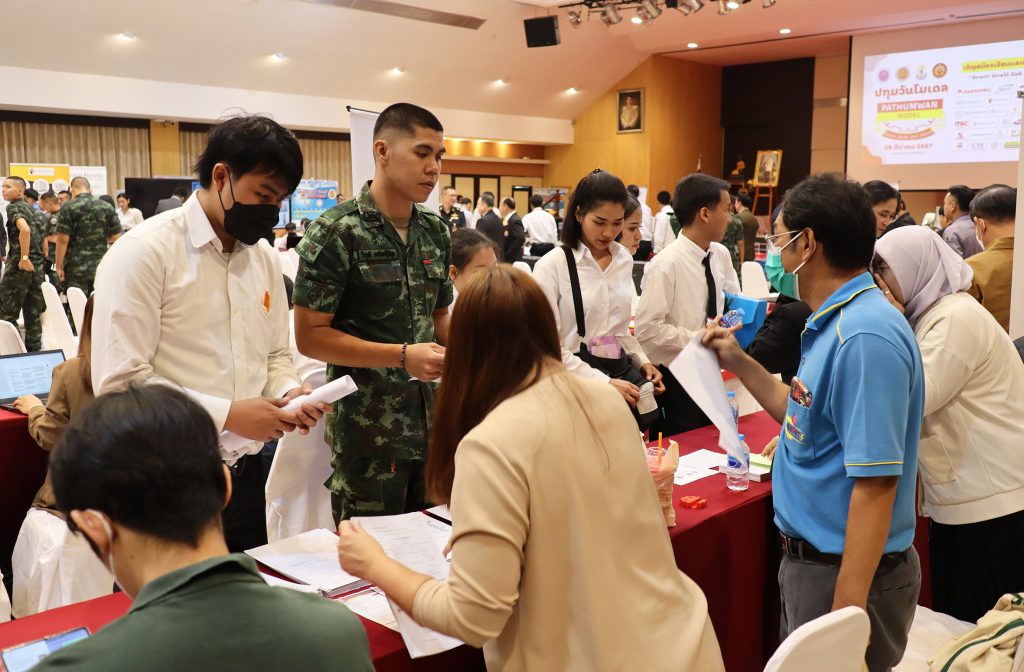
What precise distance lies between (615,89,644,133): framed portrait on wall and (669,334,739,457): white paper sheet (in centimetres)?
1664

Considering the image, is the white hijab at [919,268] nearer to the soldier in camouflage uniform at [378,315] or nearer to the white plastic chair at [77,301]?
the soldier in camouflage uniform at [378,315]

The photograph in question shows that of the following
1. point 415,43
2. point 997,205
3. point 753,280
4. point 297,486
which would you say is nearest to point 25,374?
A: point 297,486

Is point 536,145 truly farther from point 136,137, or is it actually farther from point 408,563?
point 408,563

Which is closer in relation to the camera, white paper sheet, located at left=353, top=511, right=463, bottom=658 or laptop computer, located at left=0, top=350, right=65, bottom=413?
white paper sheet, located at left=353, top=511, right=463, bottom=658

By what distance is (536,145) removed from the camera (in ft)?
65.5

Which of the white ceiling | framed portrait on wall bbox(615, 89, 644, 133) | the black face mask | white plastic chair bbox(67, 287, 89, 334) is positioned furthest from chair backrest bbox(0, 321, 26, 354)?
framed portrait on wall bbox(615, 89, 644, 133)

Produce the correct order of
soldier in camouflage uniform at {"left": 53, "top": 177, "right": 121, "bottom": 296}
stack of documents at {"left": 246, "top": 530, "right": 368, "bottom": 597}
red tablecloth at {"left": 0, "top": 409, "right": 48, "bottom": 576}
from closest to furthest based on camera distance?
stack of documents at {"left": 246, "top": 530, "right": 368, "bottom": 597}
red tablecloth at {"left": 0, "top": 409, "right": 48, "bottom": 576}
soldier in camouflage uniform at {"left": 53, "top": 177, "right": 121, "bottom": 296}

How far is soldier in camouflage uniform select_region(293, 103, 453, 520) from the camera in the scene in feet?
7.43

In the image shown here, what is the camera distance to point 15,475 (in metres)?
3.05

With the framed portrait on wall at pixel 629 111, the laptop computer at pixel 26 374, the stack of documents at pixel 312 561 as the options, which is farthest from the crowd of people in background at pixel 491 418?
the framed portrait on wall at pixel 629 111

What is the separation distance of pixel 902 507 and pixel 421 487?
1214 mm

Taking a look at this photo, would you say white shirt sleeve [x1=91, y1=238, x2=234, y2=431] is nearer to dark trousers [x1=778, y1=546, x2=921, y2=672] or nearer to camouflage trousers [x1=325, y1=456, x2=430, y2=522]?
camouflage trousers [x1=325, y1=456, x2=430, y2=522]

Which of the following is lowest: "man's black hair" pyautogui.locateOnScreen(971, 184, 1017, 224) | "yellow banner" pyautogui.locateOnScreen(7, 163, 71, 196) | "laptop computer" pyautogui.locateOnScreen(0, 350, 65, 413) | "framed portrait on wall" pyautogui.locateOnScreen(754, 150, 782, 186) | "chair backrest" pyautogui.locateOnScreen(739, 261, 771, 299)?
"laptop computer" pyautogui.locateOnScreen(0, 350, 65, 413)

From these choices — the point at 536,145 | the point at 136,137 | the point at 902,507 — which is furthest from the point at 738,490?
the point at 536,145
